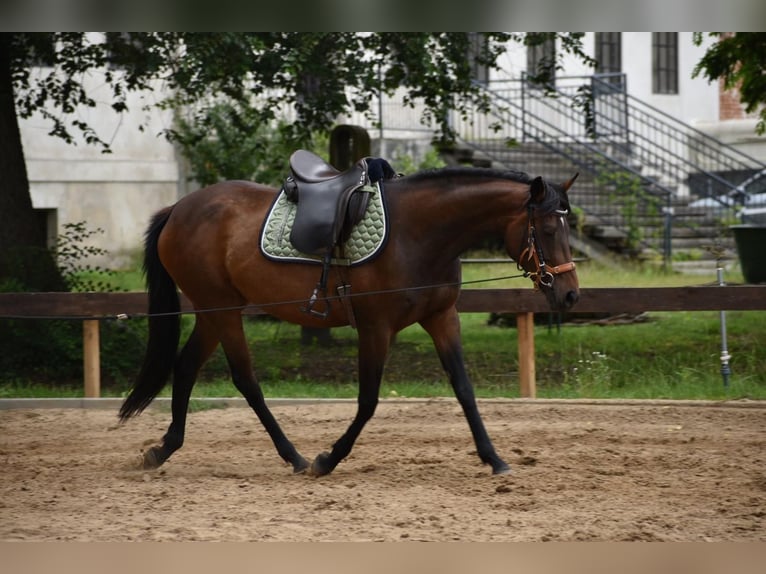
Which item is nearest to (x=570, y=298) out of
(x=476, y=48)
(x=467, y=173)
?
(x=467, y=173)

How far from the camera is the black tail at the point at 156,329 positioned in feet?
23.8

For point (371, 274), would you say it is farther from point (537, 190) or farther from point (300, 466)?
point (300, 466)

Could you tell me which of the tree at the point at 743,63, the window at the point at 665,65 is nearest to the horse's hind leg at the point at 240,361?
the tree at the point at 743,63

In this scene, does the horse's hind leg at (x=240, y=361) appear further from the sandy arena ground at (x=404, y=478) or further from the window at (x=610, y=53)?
the window at (x=610, y=53)

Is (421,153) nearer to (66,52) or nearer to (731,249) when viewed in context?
(731,249)

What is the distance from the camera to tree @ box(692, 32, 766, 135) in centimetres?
1126

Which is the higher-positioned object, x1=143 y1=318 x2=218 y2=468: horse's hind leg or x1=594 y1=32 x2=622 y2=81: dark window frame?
x1=594 y1=32 x2=622 y2=81: dark window frame

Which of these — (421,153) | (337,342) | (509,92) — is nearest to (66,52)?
(337,342)

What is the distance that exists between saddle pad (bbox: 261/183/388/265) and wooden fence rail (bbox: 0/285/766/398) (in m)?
3.14

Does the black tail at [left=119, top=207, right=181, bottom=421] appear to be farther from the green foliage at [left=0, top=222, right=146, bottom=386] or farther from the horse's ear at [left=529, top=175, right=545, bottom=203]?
the green foliage at [left=0, top=222, right=146, bottom=386]

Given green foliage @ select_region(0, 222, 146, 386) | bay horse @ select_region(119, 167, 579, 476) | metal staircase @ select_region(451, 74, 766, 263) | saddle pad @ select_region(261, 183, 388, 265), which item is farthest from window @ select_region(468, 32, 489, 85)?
saddle pad @ select_region(261, 183, 388, 265)

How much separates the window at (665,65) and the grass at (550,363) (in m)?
14.0

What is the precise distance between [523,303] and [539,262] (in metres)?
3.33

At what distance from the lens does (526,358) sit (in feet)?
31.2
